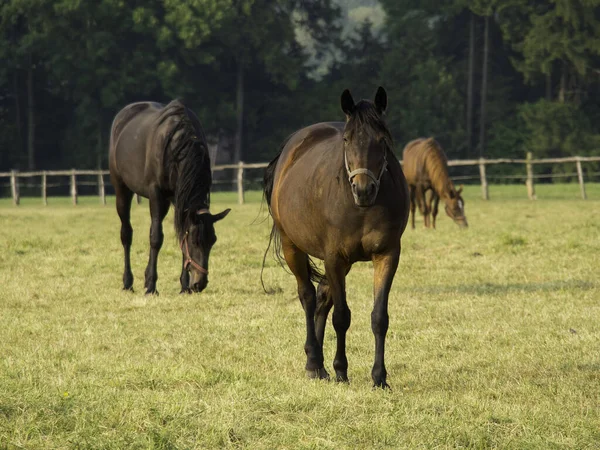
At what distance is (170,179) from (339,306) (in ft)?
15.7

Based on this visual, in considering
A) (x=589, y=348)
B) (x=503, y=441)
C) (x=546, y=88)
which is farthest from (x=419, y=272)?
(x=546, y=88)

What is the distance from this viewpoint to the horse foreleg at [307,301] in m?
6.45

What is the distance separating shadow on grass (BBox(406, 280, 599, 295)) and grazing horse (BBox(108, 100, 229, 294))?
235 centimetres

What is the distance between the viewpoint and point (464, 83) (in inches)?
2030

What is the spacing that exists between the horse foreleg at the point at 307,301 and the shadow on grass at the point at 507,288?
3.62 m

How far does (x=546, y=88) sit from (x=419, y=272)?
1653 inches

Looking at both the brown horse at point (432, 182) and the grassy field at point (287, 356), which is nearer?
the grassy field at point (287, 356)

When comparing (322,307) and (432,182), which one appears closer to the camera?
(322,307)

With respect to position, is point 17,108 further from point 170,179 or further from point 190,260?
point 190,260

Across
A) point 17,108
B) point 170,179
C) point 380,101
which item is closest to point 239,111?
point 17,108

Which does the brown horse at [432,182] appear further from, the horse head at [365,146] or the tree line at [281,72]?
the tree line at [281,72]

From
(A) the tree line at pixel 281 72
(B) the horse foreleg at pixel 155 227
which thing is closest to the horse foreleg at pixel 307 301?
(B) the horse foreleg at pixel 155 227

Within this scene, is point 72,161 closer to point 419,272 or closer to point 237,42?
point 237,42

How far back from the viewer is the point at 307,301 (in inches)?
265
